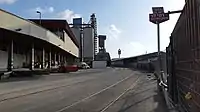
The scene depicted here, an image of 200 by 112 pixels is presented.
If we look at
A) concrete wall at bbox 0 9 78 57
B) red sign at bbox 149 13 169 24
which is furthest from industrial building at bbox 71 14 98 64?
red sign at bbox 149 13 169 24

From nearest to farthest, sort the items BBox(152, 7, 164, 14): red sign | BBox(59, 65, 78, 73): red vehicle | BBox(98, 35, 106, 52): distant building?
1. BBox(152, 7, 164, 14): red sign
2. BBox(59, 65, 78, 73): red vehicle
3. BBox(98, 35, 106, 52): distant building

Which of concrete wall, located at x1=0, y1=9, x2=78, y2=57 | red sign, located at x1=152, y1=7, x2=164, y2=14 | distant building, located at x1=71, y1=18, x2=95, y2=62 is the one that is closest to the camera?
red sign, located at x1=152, y1=7, x2=164, y2=14

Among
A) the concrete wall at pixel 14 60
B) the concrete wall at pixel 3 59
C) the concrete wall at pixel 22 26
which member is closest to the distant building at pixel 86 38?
the concrete wall at pixel 14 60

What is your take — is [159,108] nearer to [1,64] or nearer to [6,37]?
[6,37]

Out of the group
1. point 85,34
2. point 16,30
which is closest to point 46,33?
point 16,30

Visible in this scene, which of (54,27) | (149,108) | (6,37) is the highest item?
(54,27)

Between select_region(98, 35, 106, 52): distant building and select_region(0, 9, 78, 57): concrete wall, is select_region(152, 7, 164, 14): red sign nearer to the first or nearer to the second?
select_region(0, 9, 78, 57): concrete wall

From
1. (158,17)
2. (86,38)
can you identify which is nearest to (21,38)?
(158,17)

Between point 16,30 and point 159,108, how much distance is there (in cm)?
2698

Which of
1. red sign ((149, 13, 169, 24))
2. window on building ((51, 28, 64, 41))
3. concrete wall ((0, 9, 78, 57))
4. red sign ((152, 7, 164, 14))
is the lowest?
red sign ((149, 13, 169, 24))

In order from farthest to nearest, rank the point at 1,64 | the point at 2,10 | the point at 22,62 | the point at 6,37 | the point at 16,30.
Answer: the point at 22,62, the point at 1,64, the point at 6,37, the point at 16,30, the point at 2,10

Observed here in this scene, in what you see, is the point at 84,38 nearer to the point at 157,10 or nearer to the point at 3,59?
the point at 3,59

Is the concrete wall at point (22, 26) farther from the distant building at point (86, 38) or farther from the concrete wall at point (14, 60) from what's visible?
the distant building at point (86, 38)

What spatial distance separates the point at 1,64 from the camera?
1860 inches
